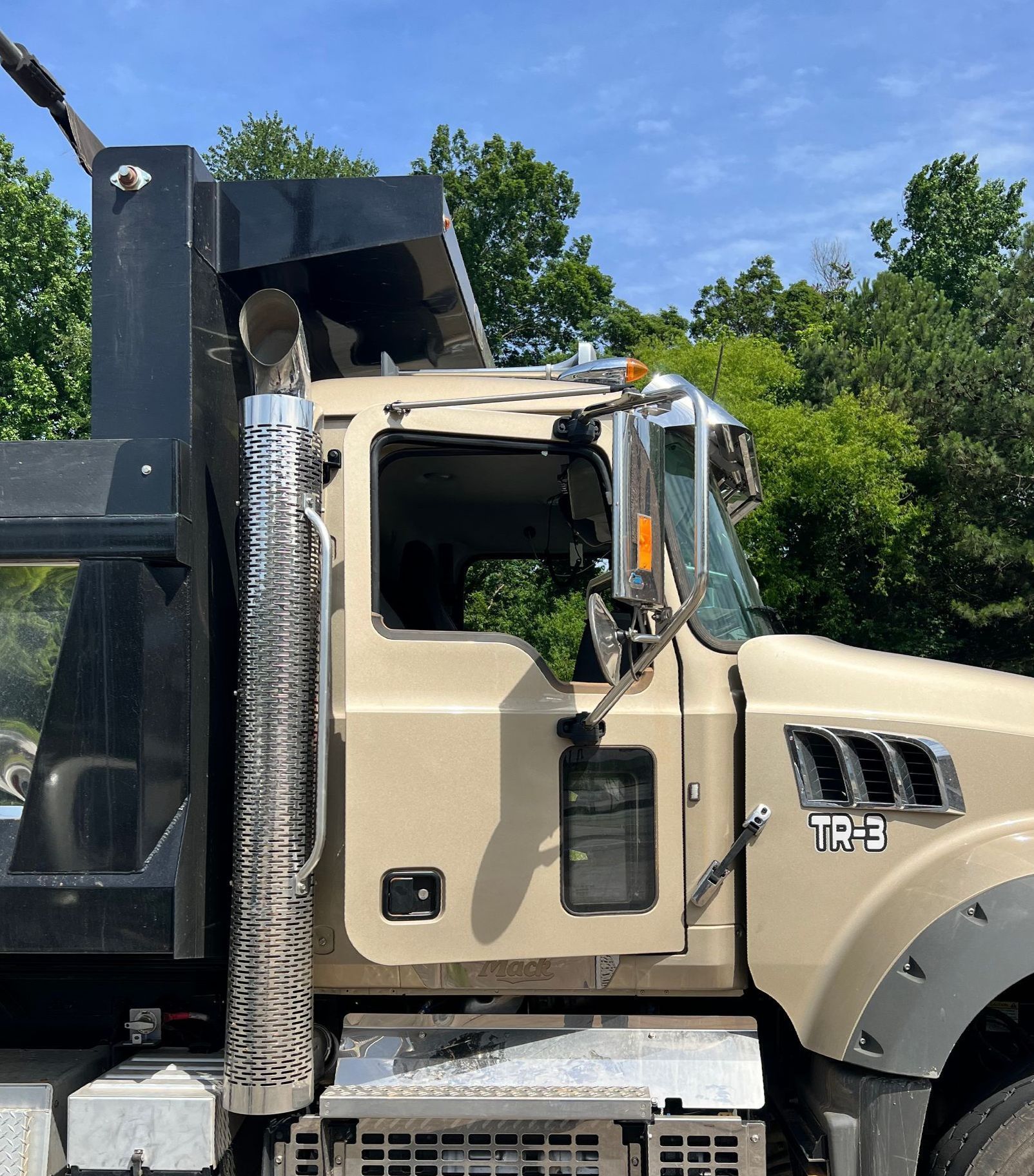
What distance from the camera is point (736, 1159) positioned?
9.17 ft

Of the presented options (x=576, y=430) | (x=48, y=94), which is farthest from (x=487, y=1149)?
(x=48, y=94)

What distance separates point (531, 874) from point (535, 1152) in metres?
0.72

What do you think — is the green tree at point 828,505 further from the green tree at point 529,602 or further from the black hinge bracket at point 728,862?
the black hinge bracket at point 728,862

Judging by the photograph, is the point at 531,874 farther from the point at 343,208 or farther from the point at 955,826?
the point at 343,208

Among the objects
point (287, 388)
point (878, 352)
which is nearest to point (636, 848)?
point (287, 388)

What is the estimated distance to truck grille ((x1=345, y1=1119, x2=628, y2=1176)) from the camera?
9.18 feet

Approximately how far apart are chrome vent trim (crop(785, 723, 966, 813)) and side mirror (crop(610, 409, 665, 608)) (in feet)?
2.31

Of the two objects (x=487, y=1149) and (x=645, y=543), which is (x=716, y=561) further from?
(x=487, y=1149)

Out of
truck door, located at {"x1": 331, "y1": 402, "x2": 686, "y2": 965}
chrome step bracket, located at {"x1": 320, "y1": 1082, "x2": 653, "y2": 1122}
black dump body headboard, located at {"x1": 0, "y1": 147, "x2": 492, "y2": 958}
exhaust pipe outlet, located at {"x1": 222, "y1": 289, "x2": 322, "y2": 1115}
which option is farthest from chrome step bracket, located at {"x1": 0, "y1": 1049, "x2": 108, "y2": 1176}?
truck door, located at {"x1": 331, "y1": 402, "x2": 686, "y2": 965}

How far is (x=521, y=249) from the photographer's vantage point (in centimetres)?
3275

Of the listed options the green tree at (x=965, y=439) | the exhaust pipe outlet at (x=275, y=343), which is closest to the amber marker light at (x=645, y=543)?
the exhaust pipe outlet at (x=275, y=343)

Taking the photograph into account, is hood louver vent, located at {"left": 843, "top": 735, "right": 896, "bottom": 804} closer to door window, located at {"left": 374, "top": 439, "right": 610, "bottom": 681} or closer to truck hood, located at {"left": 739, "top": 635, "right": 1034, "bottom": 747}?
truck hood, located at {"left": 739, "top": 635, "right": 1034, "bottom": 747}

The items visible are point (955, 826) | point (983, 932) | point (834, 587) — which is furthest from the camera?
point (834, 587)

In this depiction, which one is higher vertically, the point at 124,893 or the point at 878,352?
the point at 878,352
